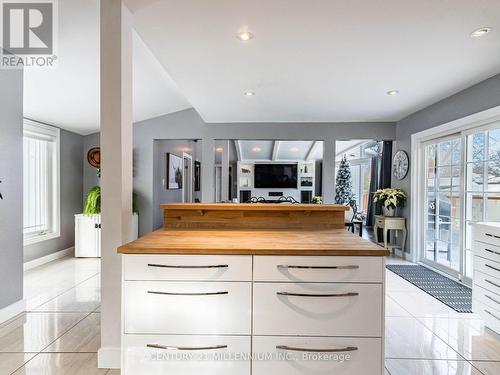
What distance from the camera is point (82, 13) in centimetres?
231

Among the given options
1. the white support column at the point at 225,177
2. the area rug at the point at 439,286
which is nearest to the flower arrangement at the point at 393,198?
the area rug at the point at 439,286

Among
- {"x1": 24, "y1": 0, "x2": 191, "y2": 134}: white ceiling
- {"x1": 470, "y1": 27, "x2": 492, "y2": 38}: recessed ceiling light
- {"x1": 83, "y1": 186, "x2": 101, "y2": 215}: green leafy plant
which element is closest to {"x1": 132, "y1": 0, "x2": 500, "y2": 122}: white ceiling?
{"x1": 470, "y1": 27, "x2": 492, "y2": 38}: recessed ceiling light

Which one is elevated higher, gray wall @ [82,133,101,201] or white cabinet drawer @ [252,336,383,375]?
gray wall @ [82,133,101,201]

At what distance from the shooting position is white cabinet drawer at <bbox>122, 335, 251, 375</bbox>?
1.52 metres

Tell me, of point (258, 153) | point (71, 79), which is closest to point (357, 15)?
point (71, 79)

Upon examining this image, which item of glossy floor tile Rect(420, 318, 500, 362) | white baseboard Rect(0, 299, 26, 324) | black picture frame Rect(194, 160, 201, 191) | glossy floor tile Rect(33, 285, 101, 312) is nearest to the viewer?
glossy floor tile Rect(420, 318, 500, 362)

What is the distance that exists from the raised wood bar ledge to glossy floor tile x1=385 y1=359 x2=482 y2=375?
0.94 m

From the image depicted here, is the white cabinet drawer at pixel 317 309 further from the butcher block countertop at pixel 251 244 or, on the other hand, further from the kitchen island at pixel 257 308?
the butcher block countertop at pixel 251 244

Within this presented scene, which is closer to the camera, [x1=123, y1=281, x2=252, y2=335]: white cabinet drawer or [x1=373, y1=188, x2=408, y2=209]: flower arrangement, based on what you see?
[x1=123, y1=281, x2=252, y2=335]: white cabinet drawer

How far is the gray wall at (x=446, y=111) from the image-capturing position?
3262 mm

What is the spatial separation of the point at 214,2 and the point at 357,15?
100cm

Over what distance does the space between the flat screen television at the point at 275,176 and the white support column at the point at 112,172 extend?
808 centimetres

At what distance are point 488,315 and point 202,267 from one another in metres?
2.53

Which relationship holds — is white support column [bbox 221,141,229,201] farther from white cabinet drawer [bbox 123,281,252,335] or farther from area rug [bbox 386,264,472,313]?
white cabinet drawer [bbox 123,281,252,335]
